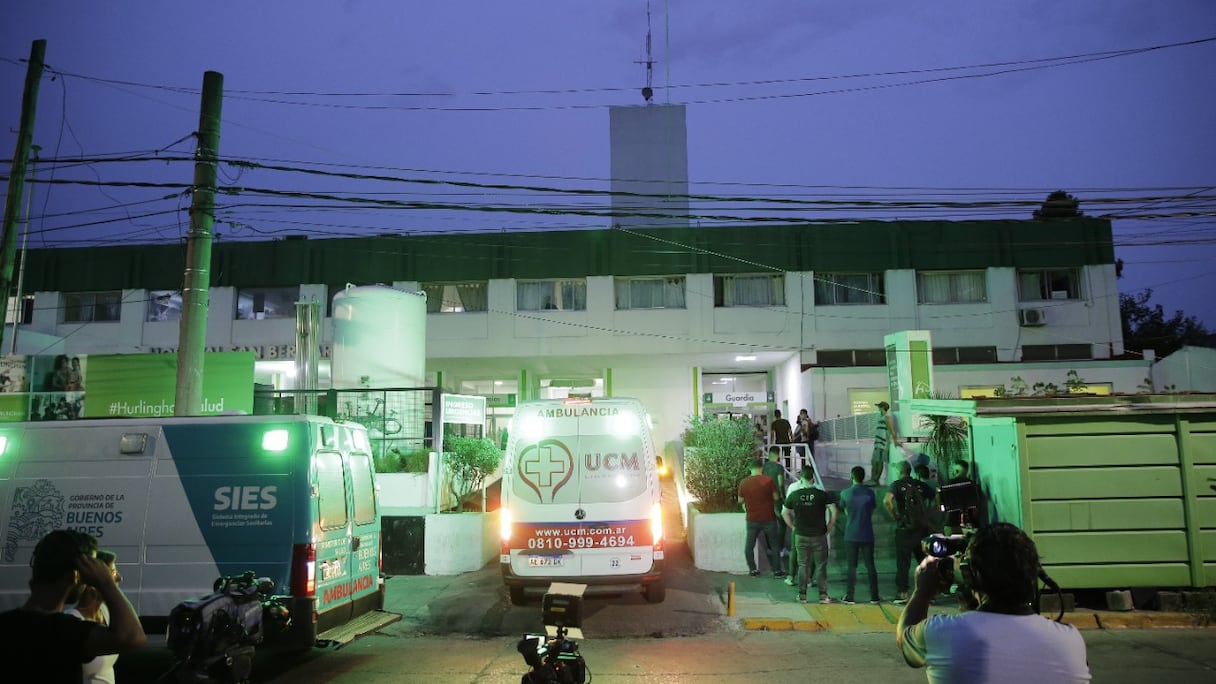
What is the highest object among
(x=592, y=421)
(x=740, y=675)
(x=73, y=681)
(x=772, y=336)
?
(x=772, y=336)

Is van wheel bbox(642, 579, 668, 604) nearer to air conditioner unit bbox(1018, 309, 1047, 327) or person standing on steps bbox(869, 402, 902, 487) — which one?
person standing on steps bbox(869, 402, 902, 487)

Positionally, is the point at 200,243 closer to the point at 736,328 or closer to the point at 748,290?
the point at 736,328

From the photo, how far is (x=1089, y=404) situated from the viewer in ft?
30.3

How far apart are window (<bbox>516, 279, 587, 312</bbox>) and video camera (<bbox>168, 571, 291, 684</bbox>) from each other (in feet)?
77.6

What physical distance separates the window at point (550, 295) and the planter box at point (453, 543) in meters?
15.8

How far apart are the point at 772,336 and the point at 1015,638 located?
24.7 metres

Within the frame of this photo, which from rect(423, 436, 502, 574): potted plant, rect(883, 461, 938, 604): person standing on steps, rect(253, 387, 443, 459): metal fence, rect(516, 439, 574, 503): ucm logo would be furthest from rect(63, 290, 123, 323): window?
rect(883, 461, 938, 604): person standing on steps

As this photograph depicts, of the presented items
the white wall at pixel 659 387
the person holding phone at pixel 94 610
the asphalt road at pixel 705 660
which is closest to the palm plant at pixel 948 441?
the asphalt road at pixel 705 660

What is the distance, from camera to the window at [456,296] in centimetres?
2811

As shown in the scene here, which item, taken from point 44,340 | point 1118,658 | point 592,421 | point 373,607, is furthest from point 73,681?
point 44,340

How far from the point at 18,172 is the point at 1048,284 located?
29312mm

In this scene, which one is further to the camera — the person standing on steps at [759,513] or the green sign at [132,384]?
the green sign at [132,384]

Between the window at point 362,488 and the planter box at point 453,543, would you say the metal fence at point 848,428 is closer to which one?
the planter box at point 453,543

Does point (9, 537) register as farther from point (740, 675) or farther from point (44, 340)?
point (44, 340)
